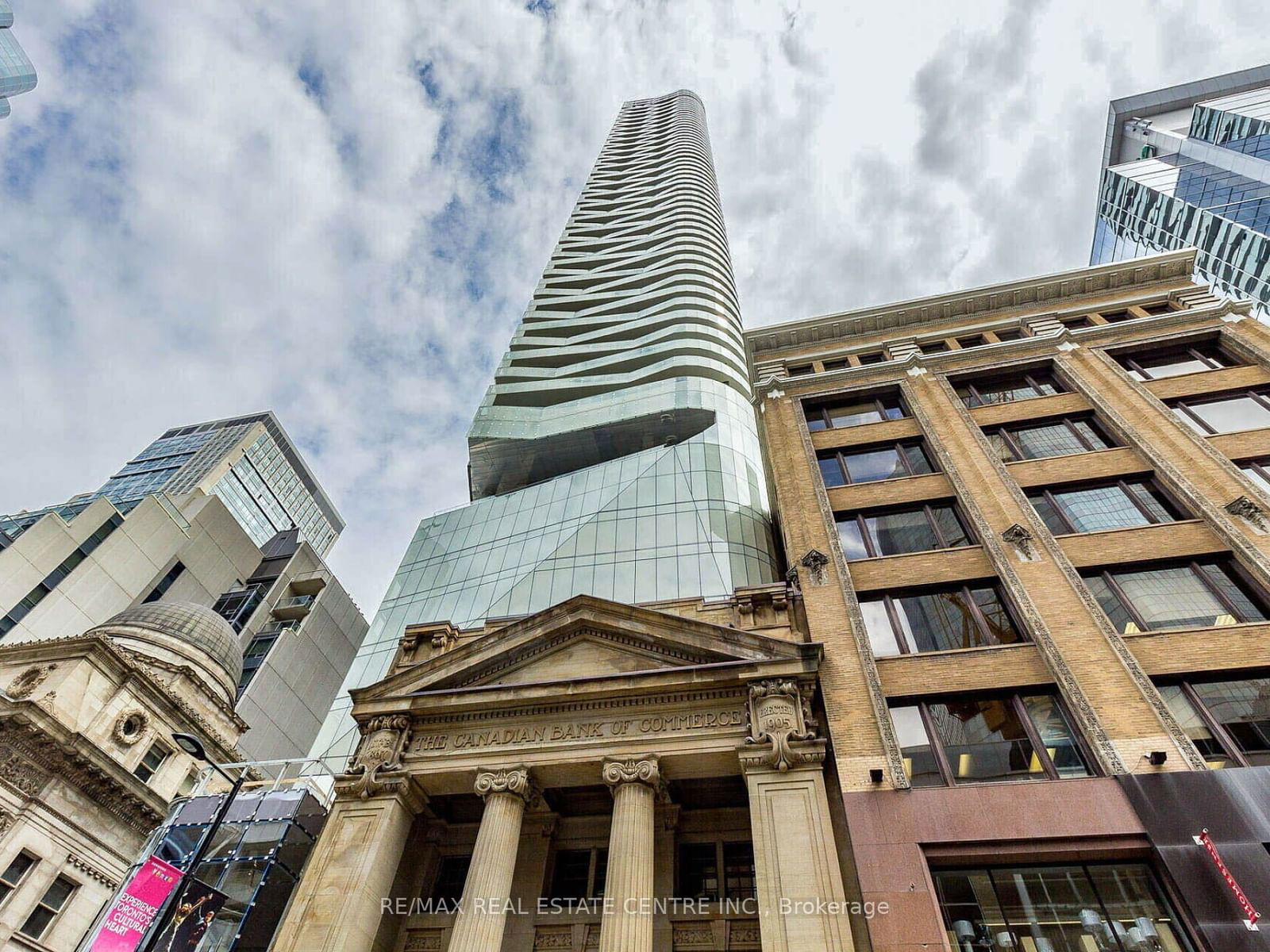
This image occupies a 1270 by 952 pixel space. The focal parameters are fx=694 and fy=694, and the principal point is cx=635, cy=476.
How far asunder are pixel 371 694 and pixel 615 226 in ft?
255

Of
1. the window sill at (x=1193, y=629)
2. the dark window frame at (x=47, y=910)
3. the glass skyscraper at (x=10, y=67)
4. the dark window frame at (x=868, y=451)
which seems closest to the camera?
the window sill at (x=1193, y=629)

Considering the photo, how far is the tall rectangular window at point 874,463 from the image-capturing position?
85.6ft

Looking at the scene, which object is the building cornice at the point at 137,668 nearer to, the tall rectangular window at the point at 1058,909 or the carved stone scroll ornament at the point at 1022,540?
the tall rectangular window at the point at 1058,909

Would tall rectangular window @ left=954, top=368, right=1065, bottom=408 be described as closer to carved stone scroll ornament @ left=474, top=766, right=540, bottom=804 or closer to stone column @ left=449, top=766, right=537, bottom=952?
carved stone scroll ornament @ left=474, top=766, right=540, bottom=804

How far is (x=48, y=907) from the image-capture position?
105ft

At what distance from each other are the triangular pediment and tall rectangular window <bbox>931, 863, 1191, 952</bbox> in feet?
27.0

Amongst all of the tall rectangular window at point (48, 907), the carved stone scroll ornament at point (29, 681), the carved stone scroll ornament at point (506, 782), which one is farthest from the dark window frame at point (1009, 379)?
the carved stone scroll ornament at point (29, 681)

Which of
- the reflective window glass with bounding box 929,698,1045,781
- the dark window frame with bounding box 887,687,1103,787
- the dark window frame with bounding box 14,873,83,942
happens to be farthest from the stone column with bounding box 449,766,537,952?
the dark window frame with bounding box 14,873,83,942

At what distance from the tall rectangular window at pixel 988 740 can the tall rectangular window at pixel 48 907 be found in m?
38.5

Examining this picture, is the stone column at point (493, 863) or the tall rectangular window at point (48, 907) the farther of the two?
the tall rectangular window at point (48, 907)

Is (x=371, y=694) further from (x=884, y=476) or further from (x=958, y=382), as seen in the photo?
(x=958, y=382)

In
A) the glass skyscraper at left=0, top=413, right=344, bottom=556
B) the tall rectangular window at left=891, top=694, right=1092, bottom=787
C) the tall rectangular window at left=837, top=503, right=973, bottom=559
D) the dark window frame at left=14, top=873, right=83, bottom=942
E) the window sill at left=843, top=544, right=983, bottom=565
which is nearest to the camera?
the tall rectangular window at left=891, top=694, right=1092, bottom=787

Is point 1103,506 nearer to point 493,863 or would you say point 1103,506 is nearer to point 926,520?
point 926,520

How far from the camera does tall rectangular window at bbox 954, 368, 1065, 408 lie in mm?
28672
